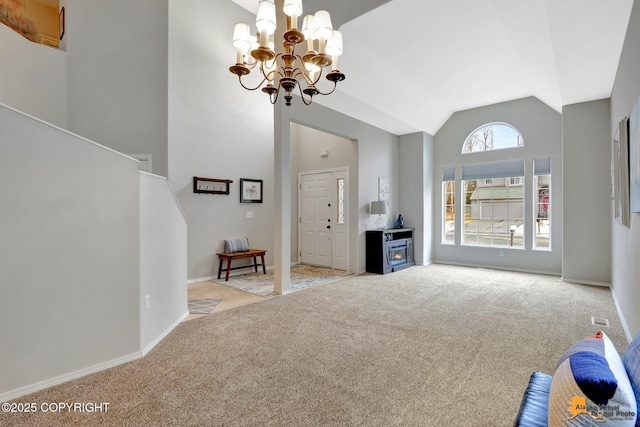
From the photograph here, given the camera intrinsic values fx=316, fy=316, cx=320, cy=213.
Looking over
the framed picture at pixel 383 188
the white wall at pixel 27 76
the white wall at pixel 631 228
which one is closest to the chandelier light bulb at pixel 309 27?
the white wall at pixel 631 228

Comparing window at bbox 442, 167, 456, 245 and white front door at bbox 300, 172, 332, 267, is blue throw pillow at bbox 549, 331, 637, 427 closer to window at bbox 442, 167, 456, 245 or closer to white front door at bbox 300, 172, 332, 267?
white front door at bbox 300, 172, 332, 267

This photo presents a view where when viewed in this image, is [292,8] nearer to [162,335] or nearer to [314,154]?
[162,335]

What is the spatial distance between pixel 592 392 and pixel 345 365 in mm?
1814

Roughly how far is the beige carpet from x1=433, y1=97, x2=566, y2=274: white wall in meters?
1.89

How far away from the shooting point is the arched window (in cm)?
646

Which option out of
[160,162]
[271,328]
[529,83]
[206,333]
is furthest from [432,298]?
[160,162]

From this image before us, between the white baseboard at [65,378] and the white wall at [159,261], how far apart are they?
15 cm

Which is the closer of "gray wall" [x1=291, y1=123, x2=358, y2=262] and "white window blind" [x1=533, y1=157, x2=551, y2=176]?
Result: "white window blind" [x1=533, y1=157, x2=551, y2=176]

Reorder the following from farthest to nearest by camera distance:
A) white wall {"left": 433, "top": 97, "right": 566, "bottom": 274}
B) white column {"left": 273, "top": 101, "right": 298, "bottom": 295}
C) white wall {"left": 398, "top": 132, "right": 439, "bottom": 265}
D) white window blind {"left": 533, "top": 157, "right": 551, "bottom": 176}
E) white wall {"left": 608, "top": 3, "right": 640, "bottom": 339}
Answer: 1. white wall {"left": 398, "top": 132, "right": 439, "bottom": 265}
2. white window blind {"left": 533, "top": 157, "right": 551, "bottom": 176}
3. white wall {"left": 433, "top": 97, "right": 566, "bottom": 274}
4. white column {"left": 273, "top": 101, "right": 298, "bottom": 295}
5. white wall {"left": 608, "top": 3, "right": 640, "bottom": 339}

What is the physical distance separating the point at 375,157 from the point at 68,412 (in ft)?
19.6

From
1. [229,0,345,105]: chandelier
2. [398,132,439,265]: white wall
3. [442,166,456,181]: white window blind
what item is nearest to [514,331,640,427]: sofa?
[229,0,345,105]: chandelier

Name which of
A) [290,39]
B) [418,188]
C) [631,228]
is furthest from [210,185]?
[631,228]

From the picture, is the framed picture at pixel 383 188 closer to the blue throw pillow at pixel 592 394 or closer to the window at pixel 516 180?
the window at pixel 516 180

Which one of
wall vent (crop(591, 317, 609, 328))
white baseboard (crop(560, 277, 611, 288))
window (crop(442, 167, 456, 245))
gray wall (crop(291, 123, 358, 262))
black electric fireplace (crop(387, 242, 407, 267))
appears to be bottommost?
wall vent (crop(591, 317, 609, 328))
